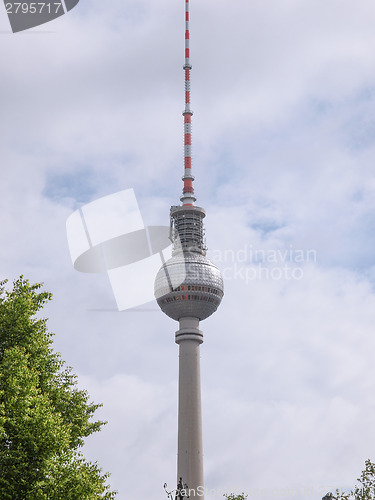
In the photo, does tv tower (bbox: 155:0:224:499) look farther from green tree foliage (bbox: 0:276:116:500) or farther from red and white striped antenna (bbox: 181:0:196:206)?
green tree foliage (bbox: 0:276:116:500)

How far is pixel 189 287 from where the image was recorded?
134 metres

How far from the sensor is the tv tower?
12675 cm

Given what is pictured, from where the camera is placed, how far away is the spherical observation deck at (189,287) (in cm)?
13438

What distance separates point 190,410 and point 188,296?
20259 mm

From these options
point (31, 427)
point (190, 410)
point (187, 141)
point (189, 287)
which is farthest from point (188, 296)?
point (31, 427)

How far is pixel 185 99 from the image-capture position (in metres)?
141

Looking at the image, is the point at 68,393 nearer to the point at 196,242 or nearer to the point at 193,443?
the point at 193,443

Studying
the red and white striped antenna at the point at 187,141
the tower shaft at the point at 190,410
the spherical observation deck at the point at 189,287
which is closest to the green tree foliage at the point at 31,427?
the tower shaft at the point at 190,410

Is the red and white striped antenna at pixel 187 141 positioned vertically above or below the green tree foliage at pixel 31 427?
above

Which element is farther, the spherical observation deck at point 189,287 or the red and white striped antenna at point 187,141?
the red and white striped antenna at point 187,141

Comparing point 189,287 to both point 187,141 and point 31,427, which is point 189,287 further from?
point 31,427

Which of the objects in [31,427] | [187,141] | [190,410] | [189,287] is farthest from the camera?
[187,141]

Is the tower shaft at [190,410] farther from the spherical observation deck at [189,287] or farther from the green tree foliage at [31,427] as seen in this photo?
the green tree foliage at [31,427]

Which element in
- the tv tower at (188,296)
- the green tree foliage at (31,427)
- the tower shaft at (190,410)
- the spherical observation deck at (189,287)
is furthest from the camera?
the spherical observation deck at (189,287)
